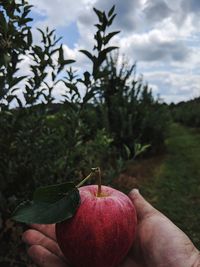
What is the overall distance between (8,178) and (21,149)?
22 centimetres

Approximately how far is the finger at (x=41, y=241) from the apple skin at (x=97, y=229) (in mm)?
419

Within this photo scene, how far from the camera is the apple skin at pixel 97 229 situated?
5.05 feet

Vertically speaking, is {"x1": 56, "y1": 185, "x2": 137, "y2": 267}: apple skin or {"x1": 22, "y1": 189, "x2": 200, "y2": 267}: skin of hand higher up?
{"x1": 56, "y1": 185, "x2": 137, "y2": 267}: apple skin

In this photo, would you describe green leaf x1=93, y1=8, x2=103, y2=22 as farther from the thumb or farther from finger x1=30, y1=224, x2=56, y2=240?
finger x1=30, y1=224, x2=56, y2=240

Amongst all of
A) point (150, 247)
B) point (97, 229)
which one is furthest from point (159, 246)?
point (97, 229)

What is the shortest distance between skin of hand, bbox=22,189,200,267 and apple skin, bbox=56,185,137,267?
0.31m

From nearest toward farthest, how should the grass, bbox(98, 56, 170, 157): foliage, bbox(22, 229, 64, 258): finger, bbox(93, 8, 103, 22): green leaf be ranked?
bbox(22, 229, 64, 258): finger, bbox(93, 8, 103, 22): green leaf, the grass, bbox(98, 56, 170, 157): foliage

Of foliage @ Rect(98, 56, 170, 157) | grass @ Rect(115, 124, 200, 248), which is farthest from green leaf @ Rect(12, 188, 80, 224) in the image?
foliage @ Rect(98, 56, 170, 157)

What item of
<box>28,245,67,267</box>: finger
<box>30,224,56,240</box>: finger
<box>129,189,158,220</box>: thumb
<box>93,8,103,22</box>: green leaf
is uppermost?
<box>93,8,103,22</box>: green leaf

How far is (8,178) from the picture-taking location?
9.05 ft

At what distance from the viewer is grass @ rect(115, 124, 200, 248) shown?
5539 mm

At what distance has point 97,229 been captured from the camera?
1.53 m

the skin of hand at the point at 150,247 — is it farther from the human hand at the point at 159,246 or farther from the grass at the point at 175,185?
the grass at the point at 175,185

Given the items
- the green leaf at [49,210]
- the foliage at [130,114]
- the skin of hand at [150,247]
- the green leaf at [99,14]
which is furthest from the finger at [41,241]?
the foliage at [130,114]
